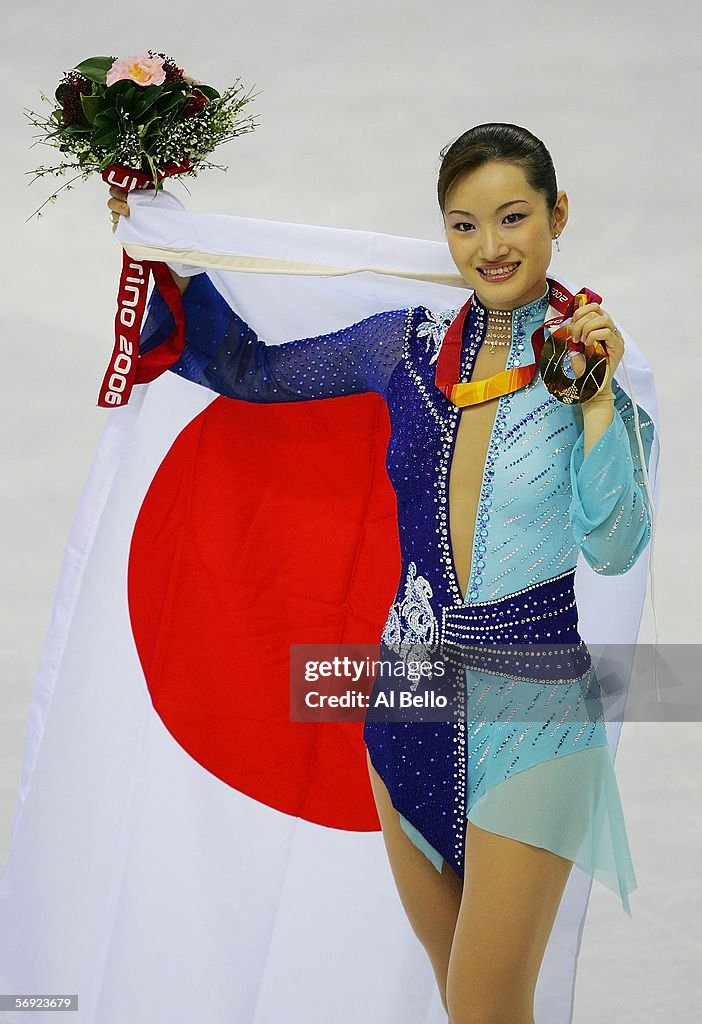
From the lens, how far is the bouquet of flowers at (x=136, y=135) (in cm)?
252

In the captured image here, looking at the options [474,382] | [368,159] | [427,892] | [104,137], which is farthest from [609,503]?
[368,159]

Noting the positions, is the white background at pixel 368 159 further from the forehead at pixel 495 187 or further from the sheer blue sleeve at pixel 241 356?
the forehead at pixel 495 187

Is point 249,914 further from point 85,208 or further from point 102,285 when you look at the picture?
point 85,208

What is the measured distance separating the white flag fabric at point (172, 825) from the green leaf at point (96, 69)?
0.44 metres

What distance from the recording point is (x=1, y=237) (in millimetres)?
6227

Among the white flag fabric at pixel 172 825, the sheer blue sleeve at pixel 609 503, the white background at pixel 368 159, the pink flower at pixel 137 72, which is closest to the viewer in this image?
the sheer blue sleeve at pixel 609 503

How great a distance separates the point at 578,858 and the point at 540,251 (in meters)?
0.95

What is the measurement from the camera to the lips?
7.21 feet

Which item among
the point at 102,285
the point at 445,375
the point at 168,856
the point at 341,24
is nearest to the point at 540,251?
the point at 445,375

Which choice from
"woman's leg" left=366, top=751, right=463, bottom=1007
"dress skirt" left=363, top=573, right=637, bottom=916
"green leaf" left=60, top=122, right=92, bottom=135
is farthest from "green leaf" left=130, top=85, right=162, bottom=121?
"woman's leg" left=366, top=751, right=463, bottom=1007

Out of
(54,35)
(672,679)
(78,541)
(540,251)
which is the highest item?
(54,35)

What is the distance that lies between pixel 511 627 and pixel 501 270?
557mm

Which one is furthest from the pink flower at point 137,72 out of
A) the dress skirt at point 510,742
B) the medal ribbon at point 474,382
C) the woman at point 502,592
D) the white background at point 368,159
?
the white background at point 368,159

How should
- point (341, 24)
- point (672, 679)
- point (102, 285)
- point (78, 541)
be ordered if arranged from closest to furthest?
point (672, 679) → point (78, 541) → point (102, 285) → point (341, 24)
